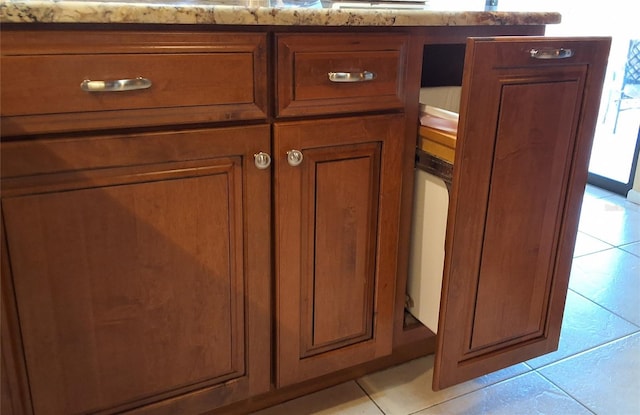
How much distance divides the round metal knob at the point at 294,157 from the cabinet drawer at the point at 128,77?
0.10 meters

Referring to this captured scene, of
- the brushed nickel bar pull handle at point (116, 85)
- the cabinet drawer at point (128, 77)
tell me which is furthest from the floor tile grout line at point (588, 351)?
the brushed nickel bar pull handle at point (116, 85)

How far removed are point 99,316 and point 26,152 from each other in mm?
335

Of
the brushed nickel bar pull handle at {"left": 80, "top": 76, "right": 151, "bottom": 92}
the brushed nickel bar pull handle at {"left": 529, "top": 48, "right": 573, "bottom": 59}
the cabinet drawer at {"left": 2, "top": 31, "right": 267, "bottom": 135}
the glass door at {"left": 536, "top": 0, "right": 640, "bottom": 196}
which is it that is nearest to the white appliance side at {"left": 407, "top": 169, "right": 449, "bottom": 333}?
the brushed nickel bar pull handle at {"left": 529, "top": 48, "right": 573, "bottom": 59}

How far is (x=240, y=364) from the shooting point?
126 centimetres

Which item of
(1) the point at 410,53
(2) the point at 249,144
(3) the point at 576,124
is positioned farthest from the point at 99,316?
(3) the point at 576,124

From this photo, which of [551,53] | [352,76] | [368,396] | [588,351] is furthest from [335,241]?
[588,351]

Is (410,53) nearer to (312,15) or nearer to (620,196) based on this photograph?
(312,15)

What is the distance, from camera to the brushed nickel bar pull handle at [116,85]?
94cm

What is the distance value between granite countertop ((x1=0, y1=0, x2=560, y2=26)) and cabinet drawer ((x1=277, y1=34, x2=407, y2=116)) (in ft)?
0.13

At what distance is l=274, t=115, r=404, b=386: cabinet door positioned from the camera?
3.87 feet

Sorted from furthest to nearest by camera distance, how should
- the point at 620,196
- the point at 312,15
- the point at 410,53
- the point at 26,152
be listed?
the point at 620,196, the point at 410,53, the point at 312,15, the point at 26,152

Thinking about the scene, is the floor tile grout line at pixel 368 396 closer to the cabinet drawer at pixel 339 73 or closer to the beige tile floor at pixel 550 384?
the beige tile floor at pixel 550 384

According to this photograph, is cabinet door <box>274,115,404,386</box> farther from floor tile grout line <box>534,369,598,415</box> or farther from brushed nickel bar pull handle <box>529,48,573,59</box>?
floor tile grout line <box>534,369,598,415</box>

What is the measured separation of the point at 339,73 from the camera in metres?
1.14
